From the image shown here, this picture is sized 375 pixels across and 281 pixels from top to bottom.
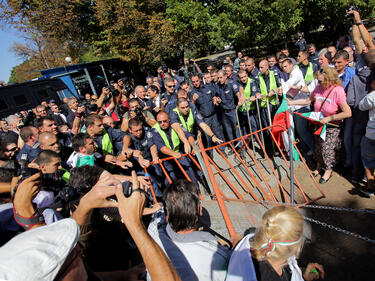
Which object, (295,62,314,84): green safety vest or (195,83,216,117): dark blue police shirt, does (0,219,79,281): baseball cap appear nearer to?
(195,83,216,117): dark blue police shirt

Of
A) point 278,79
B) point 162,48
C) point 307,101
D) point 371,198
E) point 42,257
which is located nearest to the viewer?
point 42,257

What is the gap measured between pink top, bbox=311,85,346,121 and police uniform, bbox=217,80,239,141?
1900mm

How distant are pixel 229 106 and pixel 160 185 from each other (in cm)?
259

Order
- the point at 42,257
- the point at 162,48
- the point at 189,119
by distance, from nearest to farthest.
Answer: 1. the point at 42,257
2. the point at 189,119
3. the point at 162,48

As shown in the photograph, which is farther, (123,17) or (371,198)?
(123,17)

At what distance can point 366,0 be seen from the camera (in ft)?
33.0

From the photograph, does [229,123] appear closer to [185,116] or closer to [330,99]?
[185,116]

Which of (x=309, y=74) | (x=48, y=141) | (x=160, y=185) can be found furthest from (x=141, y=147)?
(x=309, y=74)

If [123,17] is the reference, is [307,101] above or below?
below

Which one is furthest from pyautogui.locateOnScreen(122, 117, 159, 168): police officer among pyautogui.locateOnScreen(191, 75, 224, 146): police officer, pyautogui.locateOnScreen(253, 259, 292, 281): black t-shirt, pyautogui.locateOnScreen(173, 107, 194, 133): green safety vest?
pyautogui.locateOnScreen(253, 259, 292, 281): black t-shirt

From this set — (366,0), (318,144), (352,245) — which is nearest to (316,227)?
(352,245)

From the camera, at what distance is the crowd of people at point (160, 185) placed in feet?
3.61

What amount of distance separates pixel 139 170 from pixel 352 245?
141 inches

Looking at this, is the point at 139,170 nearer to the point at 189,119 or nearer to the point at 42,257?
the point at 189,119
